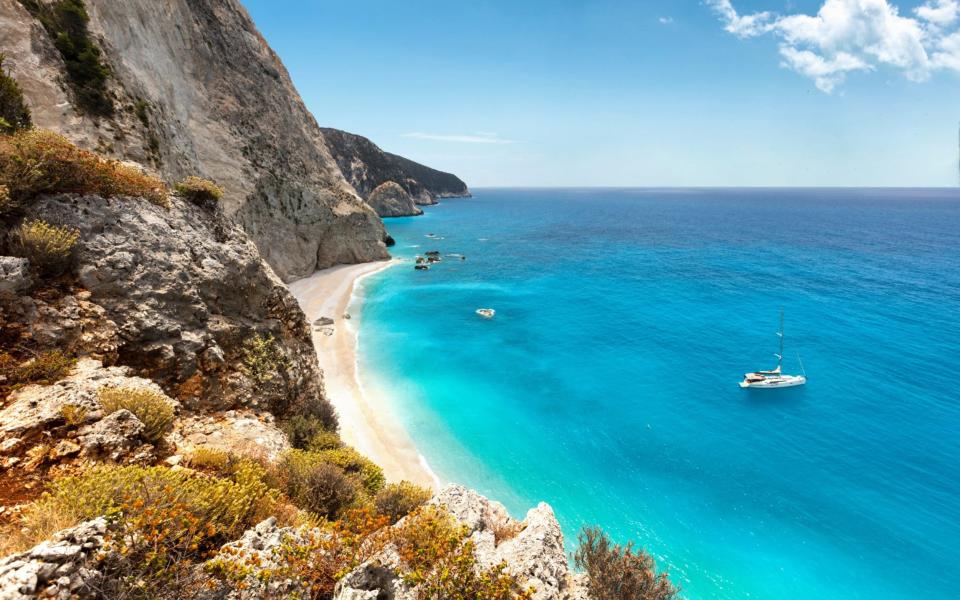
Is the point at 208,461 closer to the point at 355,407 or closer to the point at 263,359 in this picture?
the point at 263,359

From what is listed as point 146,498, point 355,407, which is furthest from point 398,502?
point 355,407

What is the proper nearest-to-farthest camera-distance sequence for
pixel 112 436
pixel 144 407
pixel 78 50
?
pixel 112 436, pixel 144 407, pixel 78 50

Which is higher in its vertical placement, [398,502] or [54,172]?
[54,172]

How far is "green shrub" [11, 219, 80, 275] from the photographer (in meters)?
9.30

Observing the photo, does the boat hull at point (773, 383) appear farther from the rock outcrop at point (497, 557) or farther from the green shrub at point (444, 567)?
the green shrub at point (444, 567)

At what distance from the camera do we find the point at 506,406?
25.9 metres

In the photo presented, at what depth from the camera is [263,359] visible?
13.5 m

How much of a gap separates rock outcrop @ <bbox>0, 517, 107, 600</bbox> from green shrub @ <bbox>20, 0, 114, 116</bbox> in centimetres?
2135

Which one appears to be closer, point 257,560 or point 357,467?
point 257,560

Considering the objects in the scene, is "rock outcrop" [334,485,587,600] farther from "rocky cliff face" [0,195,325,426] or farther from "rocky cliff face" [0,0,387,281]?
"rocky cliff face" [0,0,387,281]

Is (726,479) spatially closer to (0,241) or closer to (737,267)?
(0,241)

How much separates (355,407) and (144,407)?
16044 millimetres

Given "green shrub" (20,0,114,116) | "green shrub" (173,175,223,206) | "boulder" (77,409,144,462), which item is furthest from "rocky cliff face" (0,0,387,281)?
"boulder" (77,409,144,462)

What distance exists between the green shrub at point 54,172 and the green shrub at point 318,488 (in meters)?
9.39
